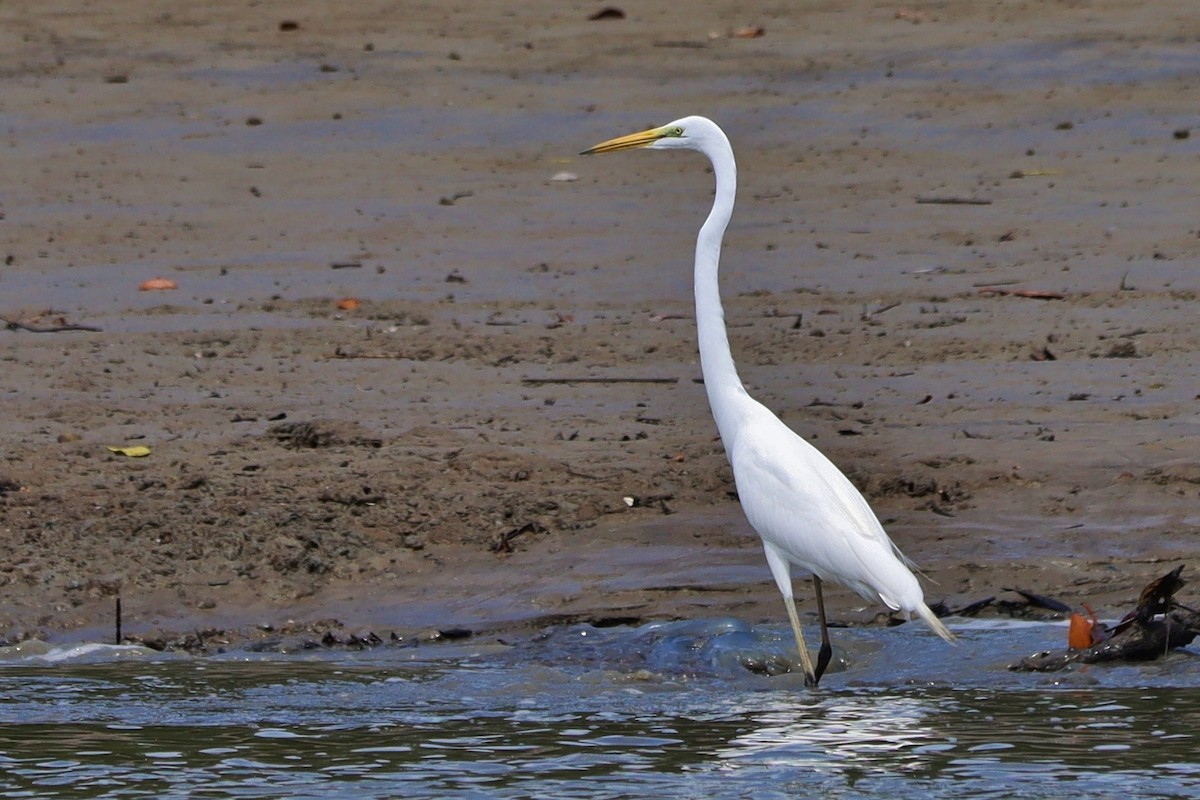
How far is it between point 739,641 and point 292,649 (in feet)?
4.74

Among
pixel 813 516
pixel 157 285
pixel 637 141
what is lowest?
pixel 813 516

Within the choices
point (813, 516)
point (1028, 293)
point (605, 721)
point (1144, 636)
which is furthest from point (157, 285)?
point (1144, 636)

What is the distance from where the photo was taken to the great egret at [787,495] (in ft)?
19.5

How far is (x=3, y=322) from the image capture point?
9781mm

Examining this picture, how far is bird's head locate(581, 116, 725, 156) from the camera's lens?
6.88 meters

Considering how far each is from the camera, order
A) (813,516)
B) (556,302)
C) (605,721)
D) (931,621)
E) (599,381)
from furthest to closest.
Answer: (556,302), (599,381), (813,516), (931,621), (605,721)

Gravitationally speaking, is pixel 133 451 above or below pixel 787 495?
above

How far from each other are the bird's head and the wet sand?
4.46ft

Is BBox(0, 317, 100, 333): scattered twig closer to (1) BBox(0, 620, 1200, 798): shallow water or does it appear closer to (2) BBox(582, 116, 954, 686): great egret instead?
(1) BBox(0, 620, 1200, 798): shallow water

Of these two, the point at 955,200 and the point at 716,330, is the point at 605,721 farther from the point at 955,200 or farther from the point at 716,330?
the point at 955,200

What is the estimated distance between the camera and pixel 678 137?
22.8 feet

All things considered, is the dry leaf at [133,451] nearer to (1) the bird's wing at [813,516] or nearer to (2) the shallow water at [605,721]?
(2) the shallow water at [605,721]

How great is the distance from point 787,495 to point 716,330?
2.30ft

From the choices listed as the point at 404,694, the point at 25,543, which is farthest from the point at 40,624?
the point at 404,694
